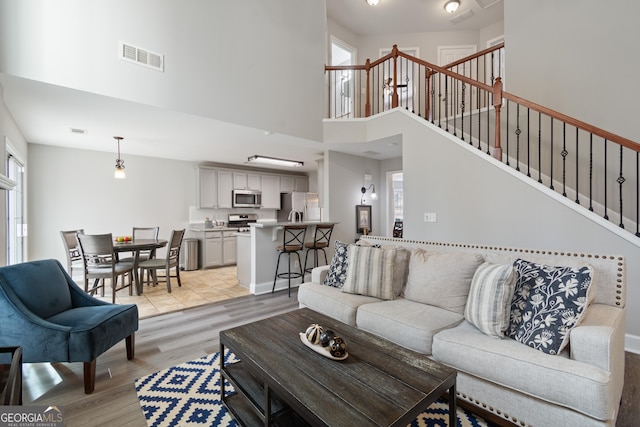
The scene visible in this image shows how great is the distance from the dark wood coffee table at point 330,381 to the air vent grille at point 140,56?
9.80 ft

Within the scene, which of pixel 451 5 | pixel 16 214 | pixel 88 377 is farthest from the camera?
pixel 451 5

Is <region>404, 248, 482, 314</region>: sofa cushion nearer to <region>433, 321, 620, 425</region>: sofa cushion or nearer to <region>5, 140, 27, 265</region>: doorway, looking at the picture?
<region>433, 321, 620, 425</region>: sofa cushion

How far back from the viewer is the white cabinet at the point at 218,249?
631cm

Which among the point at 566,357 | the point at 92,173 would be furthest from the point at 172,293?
the point at 566,357

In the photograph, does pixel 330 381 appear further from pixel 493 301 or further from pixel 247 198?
pixel 247 198

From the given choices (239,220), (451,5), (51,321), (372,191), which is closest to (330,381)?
(51,321)

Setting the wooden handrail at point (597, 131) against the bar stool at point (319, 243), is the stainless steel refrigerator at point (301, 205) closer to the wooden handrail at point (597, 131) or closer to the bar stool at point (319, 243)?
the bar stool at point (319, 243)

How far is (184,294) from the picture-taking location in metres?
4.37

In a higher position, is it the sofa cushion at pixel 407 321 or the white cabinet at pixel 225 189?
the white cabinet at pixel 225 189

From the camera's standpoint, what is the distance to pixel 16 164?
4105 mm

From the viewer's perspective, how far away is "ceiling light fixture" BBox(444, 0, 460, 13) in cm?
541

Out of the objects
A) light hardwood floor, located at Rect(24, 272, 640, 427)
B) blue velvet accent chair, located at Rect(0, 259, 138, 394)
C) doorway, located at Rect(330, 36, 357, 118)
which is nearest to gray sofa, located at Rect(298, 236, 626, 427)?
light hardwood floor, located at Rect(24, 272, 640, 427)

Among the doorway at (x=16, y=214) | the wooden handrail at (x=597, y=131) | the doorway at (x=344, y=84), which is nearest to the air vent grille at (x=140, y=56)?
the doorway at (x=16, y=214)

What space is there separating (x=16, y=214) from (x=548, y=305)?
6.19 meters
